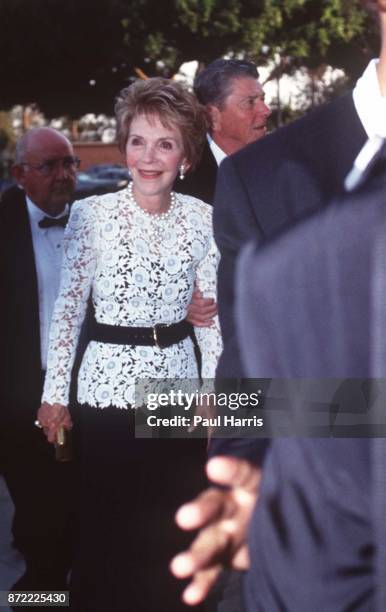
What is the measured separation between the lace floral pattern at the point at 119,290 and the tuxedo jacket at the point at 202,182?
23.5 inches

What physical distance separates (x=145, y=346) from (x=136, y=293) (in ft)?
0.54

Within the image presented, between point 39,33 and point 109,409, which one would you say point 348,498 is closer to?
point 109,409

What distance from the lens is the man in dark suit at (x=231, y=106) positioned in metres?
4.12

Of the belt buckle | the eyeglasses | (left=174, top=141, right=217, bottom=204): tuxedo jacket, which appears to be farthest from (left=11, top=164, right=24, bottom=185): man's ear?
the belt buckle

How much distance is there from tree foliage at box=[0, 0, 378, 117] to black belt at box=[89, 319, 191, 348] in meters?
18.0

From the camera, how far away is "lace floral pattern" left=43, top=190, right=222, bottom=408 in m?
3.04

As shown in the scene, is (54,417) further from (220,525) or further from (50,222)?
(220,525)

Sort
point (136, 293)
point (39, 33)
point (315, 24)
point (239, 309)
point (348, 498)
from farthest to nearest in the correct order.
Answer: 1. point (315, 24)
2. point (39, 33)
3. point (136, 293)
4. point (239, 309)
5. point (348, 498)

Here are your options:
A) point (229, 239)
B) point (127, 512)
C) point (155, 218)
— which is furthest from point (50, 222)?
point (229, 239)

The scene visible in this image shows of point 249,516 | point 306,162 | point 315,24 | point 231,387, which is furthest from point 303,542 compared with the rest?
point 315,24

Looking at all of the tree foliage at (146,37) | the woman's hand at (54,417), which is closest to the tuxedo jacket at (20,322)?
the woman's hand at (54,417)

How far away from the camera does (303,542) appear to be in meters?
1.14

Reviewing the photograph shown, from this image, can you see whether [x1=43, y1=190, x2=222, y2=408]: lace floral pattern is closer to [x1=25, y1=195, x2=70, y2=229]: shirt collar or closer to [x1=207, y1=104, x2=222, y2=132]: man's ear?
[x1=25, y1=195, x2=70, y2=229]: shirt collar

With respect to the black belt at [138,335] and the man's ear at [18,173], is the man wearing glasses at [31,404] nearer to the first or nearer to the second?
the man's ear at [18,173]
